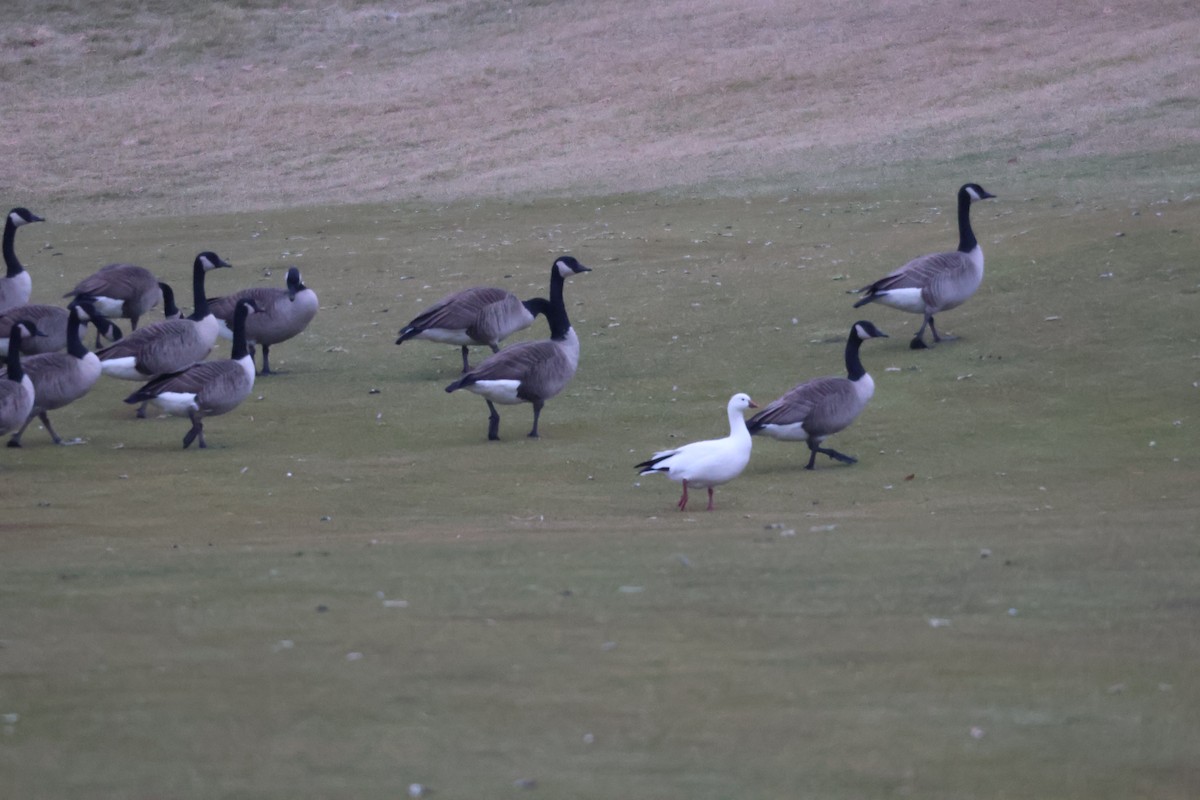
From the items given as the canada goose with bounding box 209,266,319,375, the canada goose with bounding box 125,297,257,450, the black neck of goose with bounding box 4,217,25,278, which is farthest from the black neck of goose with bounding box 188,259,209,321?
the black neck of goose with bounding box 4,217,25,278

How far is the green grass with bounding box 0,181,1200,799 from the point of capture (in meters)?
5.59

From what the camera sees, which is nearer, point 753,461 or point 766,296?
point 753,461

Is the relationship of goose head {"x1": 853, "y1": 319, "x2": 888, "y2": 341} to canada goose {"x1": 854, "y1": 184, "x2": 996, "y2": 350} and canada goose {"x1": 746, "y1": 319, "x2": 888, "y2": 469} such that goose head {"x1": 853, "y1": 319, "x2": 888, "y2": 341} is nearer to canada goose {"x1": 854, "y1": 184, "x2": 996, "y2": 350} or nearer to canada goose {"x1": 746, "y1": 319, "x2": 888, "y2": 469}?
canada goose {"x1": 746, "y1": 319, "x2": 888, "y2": 469}

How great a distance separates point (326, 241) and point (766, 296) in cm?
871

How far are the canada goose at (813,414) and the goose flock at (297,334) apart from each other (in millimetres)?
11

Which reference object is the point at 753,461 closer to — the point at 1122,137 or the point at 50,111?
the point at 1122,137

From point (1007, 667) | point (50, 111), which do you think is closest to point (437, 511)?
point (1007, 667)

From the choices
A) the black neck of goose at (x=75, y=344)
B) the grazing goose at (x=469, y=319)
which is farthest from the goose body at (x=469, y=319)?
Result: the black neck of goose at (x=75, y=344)

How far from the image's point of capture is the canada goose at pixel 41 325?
15859 mm

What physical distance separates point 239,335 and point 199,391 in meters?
1.17

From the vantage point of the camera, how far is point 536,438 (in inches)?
531

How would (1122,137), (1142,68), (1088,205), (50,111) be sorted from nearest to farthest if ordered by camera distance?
(1088,205) < (1122,137) < (1142,68) < (50,111)

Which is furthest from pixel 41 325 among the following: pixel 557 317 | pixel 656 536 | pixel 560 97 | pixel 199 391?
pixel 560 97

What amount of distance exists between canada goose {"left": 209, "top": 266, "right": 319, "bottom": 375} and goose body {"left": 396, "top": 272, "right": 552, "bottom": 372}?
1.45m
